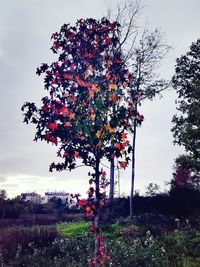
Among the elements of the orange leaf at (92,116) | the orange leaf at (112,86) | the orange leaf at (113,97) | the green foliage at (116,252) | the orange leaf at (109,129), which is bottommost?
the green foliage at (116,252)

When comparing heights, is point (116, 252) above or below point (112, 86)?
below

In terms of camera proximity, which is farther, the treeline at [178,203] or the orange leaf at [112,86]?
the treeline at [178,203]

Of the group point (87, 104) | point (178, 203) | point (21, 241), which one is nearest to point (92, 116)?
point (87, 104)

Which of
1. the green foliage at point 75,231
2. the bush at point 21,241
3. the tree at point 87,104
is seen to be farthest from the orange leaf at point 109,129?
the green foliage at point 75,231

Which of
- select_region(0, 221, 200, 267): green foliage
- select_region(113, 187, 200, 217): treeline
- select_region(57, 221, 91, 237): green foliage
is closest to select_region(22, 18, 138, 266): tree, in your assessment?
select_region(0, 221, 200, 267): green foliage

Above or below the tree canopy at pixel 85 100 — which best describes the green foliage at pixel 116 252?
below

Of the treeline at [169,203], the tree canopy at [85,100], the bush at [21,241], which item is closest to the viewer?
the tree canopy at [85,100]

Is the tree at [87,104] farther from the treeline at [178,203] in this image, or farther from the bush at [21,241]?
the treeline at [178,203]

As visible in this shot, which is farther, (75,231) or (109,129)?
(75,231)

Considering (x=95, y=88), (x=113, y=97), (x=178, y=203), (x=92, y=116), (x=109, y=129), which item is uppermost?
(x=95, y=88)

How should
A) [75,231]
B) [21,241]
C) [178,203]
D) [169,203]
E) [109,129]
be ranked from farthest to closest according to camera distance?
1. [169,203]
2. [178,203]
3. [75,231]
4. [21,241]
5. [109,129]

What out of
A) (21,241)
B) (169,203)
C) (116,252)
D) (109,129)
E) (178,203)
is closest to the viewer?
(109,129)

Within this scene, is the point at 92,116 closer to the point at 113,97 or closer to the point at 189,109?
the point at 113,97

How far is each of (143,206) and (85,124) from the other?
69.0 ft
